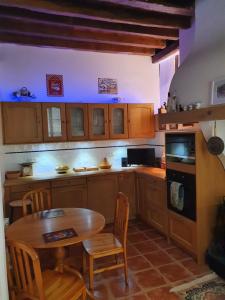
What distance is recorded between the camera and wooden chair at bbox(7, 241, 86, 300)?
146cm

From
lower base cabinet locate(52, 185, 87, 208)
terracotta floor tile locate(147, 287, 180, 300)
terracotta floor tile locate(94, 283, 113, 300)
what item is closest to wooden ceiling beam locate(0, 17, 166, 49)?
lower base cabinet locate(52, 185, 87, 208)

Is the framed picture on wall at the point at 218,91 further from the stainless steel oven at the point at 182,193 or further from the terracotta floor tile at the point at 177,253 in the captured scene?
the terracotta floor tile at the point at 177,253

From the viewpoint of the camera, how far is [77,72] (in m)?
3.98

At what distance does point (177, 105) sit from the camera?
2.52 metres

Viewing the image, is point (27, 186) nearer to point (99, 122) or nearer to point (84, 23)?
point (99, 122)

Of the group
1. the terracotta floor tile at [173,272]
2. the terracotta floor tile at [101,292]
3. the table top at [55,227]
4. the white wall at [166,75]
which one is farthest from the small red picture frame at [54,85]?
the terracotta floor tile at [173,272]

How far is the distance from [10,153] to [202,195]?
2827 mm

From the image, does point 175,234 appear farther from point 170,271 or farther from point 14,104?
point 14,104

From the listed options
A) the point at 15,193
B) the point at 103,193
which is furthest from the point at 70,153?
the point at 15,193

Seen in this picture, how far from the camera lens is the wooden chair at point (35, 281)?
57.6 inches

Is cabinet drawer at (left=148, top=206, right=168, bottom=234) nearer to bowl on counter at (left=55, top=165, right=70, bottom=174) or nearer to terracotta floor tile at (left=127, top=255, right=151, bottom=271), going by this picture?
terracotta floor tile at (left=127, top=255, right=151, bottom=271)

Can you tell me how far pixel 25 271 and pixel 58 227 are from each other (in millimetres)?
572

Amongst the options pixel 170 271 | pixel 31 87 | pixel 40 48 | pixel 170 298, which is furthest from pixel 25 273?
pixel 40 48

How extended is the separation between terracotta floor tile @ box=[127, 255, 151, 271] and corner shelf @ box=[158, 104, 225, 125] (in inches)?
64.3
